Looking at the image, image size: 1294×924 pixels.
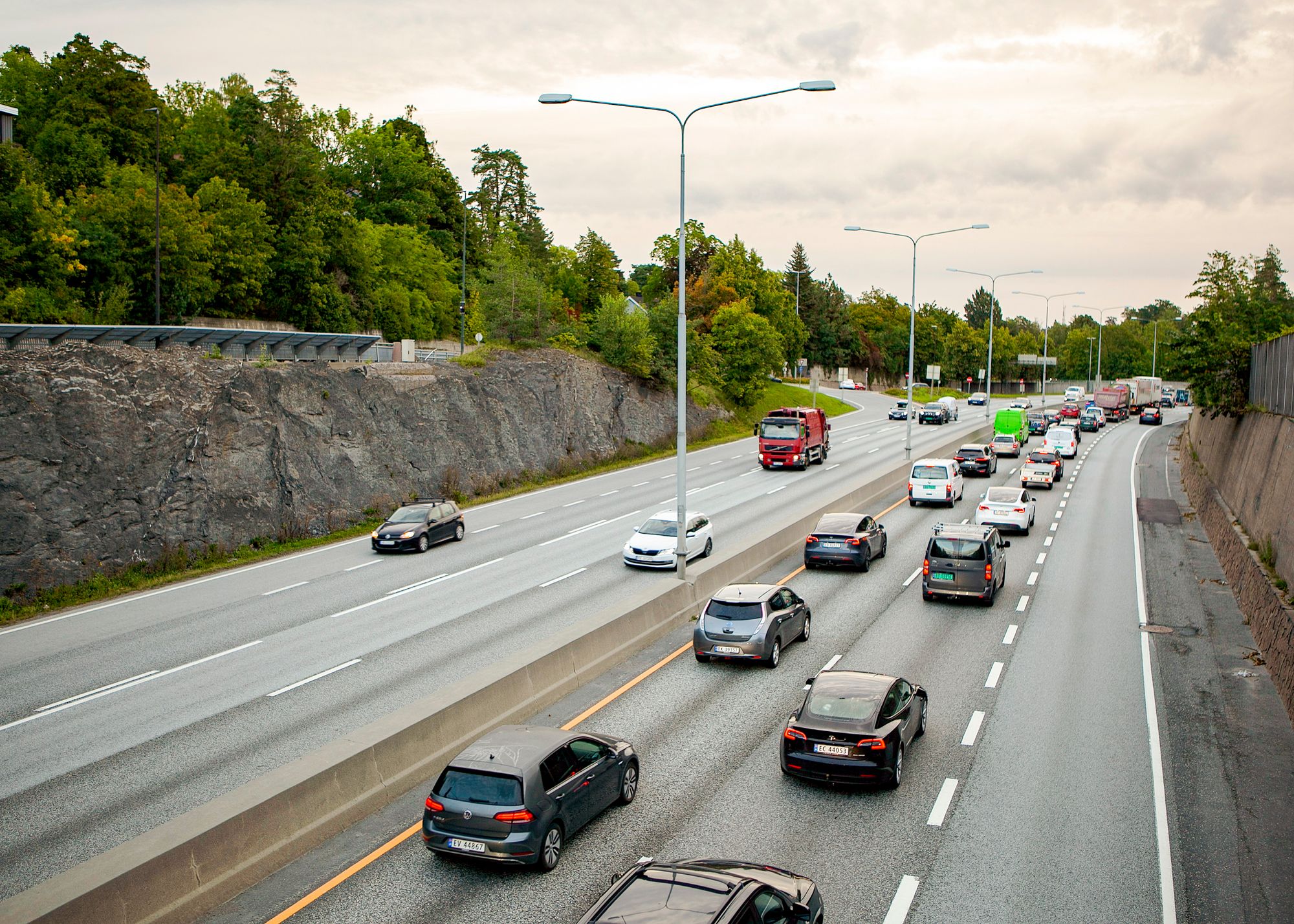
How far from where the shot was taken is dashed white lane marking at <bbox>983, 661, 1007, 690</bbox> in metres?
18.4

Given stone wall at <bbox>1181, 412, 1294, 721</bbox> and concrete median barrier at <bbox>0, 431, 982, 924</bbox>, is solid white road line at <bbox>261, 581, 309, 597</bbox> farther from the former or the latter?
stone wall at <bbox>1181, 412, 1294, 721</bbox>

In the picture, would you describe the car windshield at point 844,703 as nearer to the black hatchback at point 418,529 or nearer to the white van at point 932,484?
the black hatchback at point 418,529

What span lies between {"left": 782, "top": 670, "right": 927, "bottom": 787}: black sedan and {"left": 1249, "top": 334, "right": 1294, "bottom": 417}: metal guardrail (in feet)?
74.7

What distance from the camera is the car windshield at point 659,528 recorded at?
29875 mm

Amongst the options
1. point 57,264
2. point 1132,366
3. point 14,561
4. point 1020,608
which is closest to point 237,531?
point 14,561

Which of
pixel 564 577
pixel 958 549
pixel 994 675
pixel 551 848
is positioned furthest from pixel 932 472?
pixel 551 848

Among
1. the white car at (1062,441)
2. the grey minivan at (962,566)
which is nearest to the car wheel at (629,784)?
the grey minivan at (962,566)

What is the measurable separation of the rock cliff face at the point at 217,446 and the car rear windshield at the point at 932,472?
67.3ft

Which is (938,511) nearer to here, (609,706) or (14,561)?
(609,706)

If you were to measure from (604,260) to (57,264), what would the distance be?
5620 cm

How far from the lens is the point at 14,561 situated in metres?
27.8

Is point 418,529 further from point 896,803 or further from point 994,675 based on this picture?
point 896,803

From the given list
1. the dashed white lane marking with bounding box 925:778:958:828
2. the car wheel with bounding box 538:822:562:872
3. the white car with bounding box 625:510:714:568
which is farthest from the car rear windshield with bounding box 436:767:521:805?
the white car with bounding box 625:510:714:568

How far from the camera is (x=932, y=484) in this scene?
129 feet
